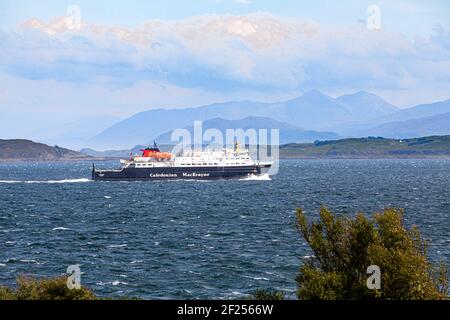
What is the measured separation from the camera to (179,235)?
223ft

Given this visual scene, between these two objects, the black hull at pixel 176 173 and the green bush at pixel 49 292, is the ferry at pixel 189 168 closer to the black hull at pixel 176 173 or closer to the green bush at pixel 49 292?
the black hull at pixel 176 173

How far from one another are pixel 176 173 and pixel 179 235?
99.0m

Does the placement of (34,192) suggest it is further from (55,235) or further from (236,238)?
(236,238)

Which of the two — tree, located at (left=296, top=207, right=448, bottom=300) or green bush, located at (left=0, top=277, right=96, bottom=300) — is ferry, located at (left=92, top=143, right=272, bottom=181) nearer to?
green bush, located at (left=0, top=277, right=96, bottom=300)

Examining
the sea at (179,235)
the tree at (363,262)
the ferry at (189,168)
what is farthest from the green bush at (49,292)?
the ferry at (189,168)

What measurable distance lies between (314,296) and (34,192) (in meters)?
114

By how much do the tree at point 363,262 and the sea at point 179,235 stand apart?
1356 centimetres

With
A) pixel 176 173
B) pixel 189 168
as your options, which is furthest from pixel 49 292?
pixel 176 173

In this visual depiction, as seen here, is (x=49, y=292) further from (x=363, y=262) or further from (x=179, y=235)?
(x=179, y=235)

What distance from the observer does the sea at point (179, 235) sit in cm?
4622

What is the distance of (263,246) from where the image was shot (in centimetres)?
5988
